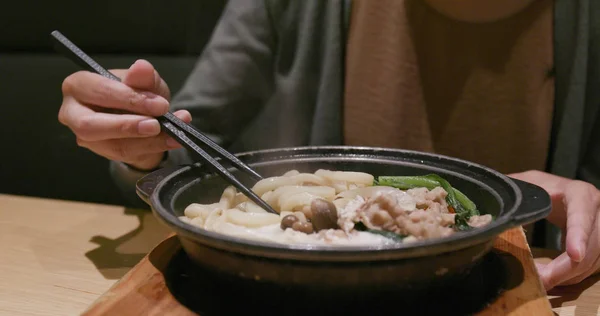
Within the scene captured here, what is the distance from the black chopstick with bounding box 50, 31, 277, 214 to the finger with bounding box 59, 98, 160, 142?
0.04 metres

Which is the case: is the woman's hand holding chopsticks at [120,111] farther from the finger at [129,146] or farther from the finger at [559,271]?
the finger at [559,271]

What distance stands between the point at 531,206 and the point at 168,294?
59 centimetres

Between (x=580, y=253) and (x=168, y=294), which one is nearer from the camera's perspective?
(x=168, y=294)

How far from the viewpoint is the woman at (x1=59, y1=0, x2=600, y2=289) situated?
1840mm

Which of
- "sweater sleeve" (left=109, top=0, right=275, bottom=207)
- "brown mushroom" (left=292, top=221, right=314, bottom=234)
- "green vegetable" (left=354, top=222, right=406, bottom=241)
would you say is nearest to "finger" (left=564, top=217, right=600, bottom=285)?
"green vegetable" (left=354, top=222, right=406, bottom=241)

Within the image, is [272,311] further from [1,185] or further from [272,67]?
[1,185]

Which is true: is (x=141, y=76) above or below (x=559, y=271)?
above

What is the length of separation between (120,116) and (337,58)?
3.10ft

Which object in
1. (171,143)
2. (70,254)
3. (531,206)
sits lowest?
(70,254)

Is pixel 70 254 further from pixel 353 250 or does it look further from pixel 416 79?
pixel 416 79

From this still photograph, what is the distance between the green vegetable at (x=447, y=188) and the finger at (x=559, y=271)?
208 mm

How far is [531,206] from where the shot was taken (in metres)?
0.87

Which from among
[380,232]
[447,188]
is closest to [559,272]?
[447,188]

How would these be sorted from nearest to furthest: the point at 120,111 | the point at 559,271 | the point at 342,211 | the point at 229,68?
the point at 342,211 < the point at 559,271 < the point at 120,111 < the point at 229,68
